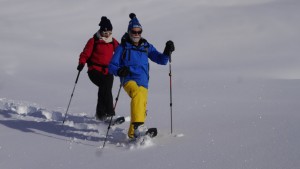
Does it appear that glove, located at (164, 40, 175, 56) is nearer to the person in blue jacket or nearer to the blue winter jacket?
the person in blue jacket

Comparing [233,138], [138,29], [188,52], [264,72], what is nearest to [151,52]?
[138,29]

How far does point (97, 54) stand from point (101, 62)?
0.15 m

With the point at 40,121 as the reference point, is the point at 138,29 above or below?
above

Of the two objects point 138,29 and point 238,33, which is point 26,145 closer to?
point 138,29

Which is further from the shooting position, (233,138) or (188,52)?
(188,52)

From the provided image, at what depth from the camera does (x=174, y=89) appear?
11.3 meters

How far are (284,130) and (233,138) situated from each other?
0.58 meters

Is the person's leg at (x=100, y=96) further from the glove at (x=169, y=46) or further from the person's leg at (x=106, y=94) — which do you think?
the glove at (x=169, y=46)

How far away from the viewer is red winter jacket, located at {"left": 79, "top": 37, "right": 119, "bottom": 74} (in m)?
8.65

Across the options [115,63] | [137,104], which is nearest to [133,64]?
[115,63]

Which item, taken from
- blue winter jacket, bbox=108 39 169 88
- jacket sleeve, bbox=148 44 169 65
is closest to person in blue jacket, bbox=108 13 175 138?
blue winter jacket, bbox=108 39 169 88

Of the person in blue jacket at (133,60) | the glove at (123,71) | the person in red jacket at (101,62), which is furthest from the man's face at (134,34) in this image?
the person in red jacket at (101,62)

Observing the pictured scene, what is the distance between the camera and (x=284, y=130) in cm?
597

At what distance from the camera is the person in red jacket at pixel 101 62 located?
8688 millimetres
